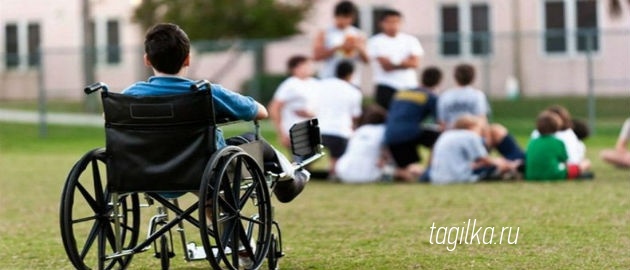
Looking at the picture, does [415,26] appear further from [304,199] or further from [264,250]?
[264,250]

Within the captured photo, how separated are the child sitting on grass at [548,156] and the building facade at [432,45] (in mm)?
9134

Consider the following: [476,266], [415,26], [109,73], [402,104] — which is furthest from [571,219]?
[415,26]

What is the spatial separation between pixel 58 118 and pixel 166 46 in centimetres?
2009

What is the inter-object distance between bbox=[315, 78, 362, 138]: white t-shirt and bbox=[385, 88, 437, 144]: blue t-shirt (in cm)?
61

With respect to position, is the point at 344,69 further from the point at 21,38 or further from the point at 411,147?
the point at 21,38

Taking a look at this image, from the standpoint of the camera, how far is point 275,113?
53.2ft

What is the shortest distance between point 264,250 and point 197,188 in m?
0.55

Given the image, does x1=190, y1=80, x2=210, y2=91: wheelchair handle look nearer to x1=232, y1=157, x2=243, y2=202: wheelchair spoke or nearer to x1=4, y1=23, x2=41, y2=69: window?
x1=232, y1=157, x2=243, y2=202: wheelchair spoke

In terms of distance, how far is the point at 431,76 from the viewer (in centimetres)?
1510

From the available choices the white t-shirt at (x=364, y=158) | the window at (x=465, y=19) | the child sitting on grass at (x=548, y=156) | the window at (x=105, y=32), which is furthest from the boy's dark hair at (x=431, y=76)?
the window at (x=105, y=32)

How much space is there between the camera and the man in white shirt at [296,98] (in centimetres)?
1594

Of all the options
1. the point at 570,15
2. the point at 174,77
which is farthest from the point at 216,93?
the point at 570,15

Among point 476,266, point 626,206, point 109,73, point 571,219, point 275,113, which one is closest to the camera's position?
point 476,266

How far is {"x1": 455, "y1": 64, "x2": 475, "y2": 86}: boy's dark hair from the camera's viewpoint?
14750 millimetres
